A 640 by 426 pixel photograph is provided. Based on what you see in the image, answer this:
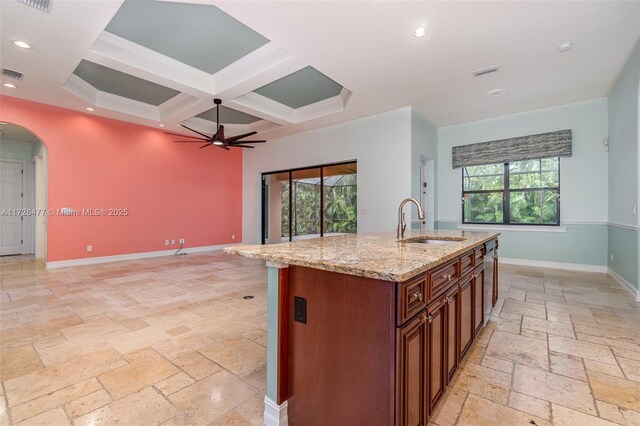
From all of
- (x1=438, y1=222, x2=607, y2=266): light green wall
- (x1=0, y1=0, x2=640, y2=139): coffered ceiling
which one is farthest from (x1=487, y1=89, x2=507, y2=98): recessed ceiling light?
(x1=438, y1=222, x2=607, y2=266): light green wall

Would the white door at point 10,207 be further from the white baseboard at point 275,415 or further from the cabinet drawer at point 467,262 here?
the cabinet drawer at point 467,262

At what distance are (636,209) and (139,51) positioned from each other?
6.55 meters

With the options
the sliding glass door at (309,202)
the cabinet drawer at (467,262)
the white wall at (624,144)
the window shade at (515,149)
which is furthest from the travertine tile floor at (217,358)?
the sliding glass door at (309,202)

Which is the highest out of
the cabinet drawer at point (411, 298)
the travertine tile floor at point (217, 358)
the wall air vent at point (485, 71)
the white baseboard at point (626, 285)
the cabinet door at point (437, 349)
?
the wall air vent at point (485, 71)

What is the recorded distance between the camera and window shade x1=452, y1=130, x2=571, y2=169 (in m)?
5.09

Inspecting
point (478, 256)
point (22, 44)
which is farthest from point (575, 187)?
point (22, 44)

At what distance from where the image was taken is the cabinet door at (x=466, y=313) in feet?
6.17

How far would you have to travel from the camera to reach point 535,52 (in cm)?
340

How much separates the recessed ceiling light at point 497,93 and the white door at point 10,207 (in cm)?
1036

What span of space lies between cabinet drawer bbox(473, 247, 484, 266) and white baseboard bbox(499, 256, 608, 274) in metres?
4.12

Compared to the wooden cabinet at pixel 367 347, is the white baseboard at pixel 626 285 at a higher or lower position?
lower

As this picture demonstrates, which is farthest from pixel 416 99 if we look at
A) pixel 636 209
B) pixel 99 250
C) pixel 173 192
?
pixel 99 250

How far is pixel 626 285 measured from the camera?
152 inches

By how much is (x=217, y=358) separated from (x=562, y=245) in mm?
5969
